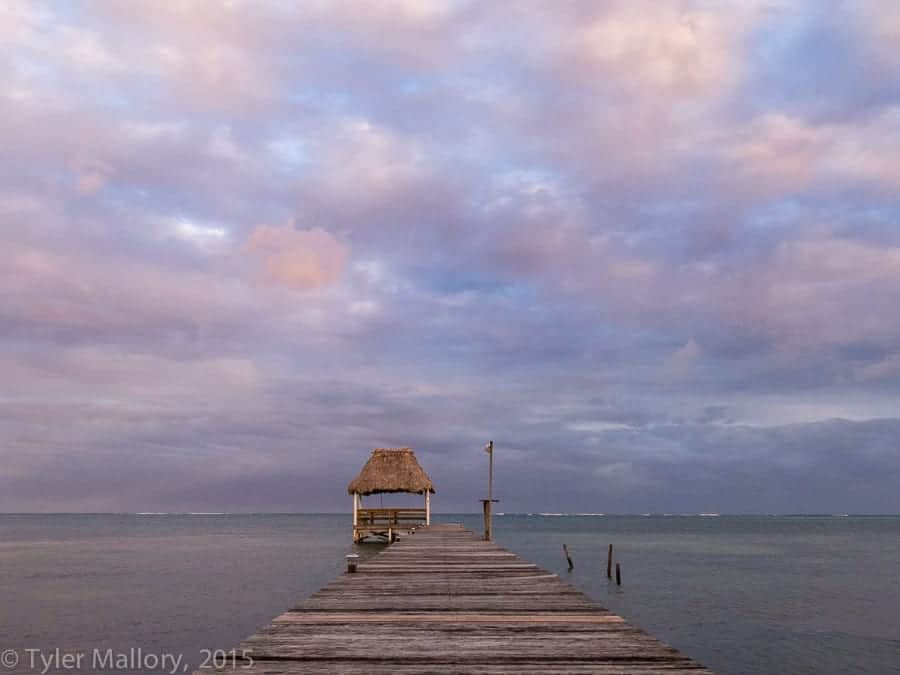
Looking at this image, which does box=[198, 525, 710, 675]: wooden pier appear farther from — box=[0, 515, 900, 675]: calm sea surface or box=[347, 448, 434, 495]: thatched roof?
box=[347, 448, 434, 495]: thatched roof

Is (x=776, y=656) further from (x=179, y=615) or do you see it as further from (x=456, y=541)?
(x=179, y=615)

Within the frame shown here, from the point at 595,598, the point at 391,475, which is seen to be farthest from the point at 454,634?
the point at 391,475

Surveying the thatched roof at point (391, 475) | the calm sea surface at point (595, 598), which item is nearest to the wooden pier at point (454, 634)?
the calm sea surface at point (595, 598)

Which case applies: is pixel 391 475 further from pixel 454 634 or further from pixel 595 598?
pixel 454 634

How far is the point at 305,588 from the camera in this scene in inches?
1346

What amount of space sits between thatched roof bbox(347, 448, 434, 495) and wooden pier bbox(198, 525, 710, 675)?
3407cm

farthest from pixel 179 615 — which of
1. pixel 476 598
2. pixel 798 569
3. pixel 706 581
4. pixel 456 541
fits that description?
pixel 798 569

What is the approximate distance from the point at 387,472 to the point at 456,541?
882 inches

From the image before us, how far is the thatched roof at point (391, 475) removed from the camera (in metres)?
46.1

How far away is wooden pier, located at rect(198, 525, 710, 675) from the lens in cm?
613

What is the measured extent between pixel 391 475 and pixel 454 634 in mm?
39624

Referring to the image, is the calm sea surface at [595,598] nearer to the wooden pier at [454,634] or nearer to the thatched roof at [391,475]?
the thatched roof at [391,475]

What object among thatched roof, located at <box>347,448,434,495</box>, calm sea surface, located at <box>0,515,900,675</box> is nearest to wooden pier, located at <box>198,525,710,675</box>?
calm sea surface, located at <box>0,515,900,675</box>

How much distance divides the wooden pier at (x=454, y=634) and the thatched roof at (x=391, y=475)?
34065mm
